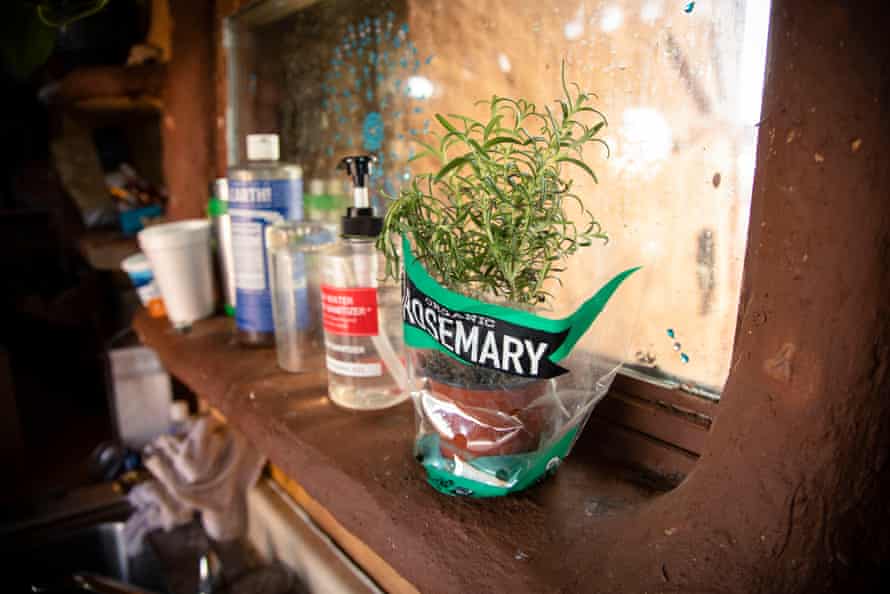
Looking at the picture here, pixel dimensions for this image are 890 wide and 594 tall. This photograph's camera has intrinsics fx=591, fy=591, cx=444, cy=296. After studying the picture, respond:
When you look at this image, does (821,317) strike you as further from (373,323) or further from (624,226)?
(373,323)

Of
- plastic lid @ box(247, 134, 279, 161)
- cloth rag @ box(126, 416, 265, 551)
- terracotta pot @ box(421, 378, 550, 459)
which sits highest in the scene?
plastic lid @ box(247, 134, 279, 161)

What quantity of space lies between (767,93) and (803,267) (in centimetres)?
9

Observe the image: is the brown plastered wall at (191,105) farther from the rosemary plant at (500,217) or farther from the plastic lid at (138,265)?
Answer: the rosemary plant at (500,217)

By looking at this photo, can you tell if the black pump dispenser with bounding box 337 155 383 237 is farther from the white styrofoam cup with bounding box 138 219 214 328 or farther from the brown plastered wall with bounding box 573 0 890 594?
the white styrofoam cup with bounding box 138 219 214 328

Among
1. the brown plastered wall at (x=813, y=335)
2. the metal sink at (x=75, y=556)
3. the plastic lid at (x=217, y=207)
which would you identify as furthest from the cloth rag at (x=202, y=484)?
the brown plastered wall at (x=813, y=335)

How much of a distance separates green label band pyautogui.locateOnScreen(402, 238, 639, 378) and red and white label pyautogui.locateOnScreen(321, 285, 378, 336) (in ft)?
0.62

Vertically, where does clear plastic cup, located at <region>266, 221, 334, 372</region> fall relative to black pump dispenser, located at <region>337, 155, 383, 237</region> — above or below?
below

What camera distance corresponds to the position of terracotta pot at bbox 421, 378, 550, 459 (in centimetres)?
41

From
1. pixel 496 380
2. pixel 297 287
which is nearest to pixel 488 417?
pixel 496 380

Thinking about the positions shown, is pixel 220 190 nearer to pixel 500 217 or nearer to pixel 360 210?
pixel 360 210

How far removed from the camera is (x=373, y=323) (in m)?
0.61

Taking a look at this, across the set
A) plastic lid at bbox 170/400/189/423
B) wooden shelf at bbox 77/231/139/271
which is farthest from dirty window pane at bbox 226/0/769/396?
wooden shelf at bbox 77/231/139/271

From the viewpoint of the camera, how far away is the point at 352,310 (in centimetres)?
60

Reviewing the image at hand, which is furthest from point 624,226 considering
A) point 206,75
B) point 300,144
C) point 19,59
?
point 19,59
